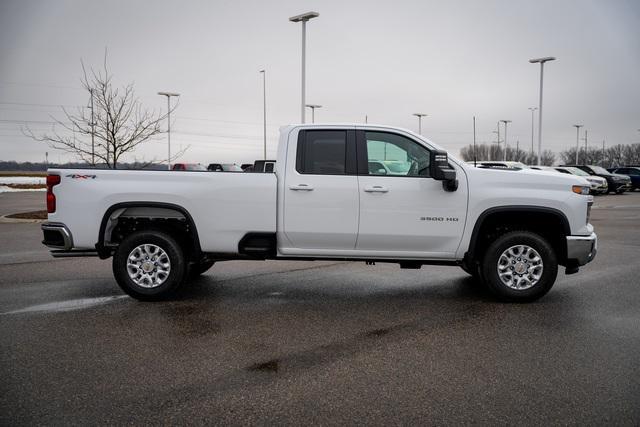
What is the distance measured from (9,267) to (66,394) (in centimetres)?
585

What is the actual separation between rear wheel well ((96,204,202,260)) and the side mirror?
9.28ft

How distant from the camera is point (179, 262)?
255 inches

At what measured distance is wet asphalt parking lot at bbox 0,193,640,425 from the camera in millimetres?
3564

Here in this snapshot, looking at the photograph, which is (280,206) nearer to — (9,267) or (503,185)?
(503,185)

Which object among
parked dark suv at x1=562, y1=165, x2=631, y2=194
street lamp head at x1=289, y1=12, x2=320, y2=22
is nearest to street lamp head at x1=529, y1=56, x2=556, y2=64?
parked dark suv at x1=562, y1=165, x2=631, y2=194

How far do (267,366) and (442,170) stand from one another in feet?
9.93

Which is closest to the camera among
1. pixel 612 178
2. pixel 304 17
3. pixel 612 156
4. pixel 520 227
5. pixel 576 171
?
pixel 520 227

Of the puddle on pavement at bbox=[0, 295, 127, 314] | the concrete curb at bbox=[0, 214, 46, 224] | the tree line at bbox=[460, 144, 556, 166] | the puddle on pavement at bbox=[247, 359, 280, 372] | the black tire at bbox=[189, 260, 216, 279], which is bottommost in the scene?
the puddle on pavement at bbox=[247, 359, 280, 372]

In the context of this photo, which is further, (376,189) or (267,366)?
(376,189)

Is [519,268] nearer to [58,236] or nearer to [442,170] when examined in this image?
[442,170]

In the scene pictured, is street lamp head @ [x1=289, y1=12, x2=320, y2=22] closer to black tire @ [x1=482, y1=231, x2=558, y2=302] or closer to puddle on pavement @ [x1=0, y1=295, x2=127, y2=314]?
black tire @ [x1=482, y1=231, x2=558, y2=302]

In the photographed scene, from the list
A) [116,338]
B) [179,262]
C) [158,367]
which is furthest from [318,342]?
[179,262]

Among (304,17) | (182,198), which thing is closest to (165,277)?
(182,198)

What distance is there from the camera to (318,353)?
15.3 ft
